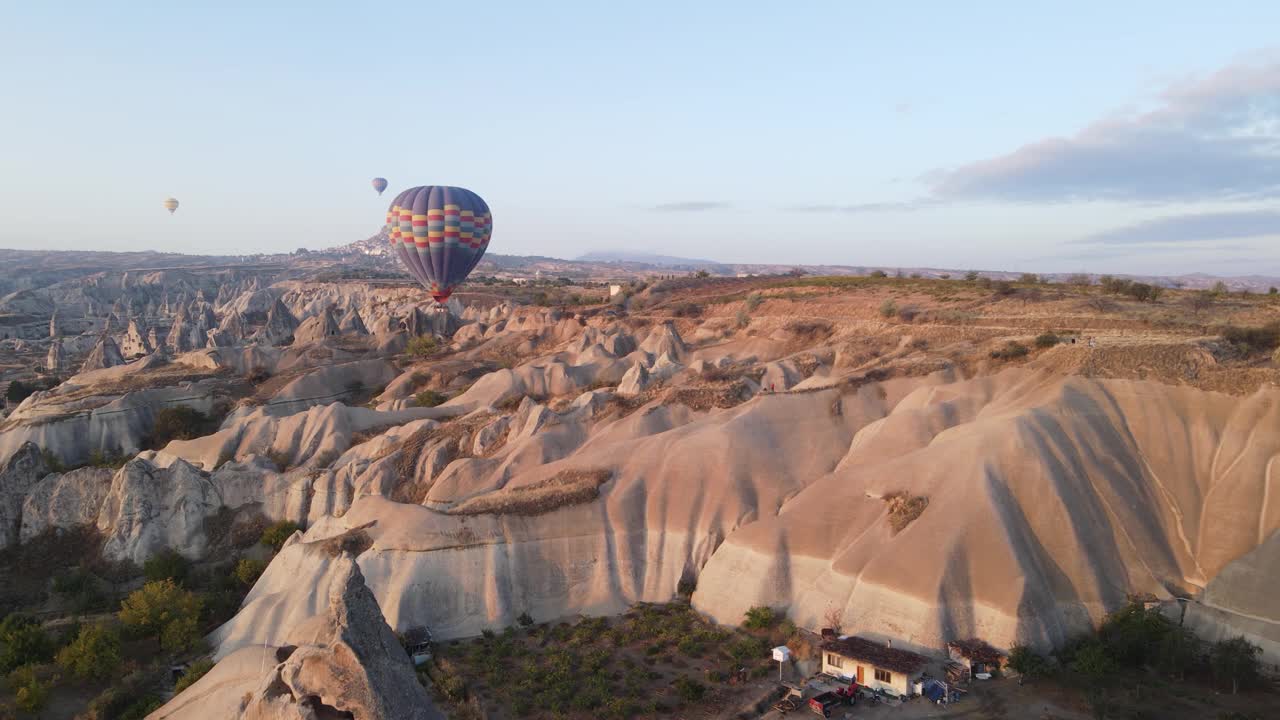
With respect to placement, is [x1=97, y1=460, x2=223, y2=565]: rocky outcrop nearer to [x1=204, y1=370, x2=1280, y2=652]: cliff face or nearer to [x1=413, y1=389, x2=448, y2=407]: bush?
[x1=204, y1=370, x2=1280, y2=652]: cliff face

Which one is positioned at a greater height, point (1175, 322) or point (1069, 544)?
point (1175, 322)

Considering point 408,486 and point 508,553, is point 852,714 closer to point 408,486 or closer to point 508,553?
point 508,553

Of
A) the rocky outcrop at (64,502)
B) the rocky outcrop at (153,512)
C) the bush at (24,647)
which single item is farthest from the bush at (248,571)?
the rocky outcrop at (64,502)

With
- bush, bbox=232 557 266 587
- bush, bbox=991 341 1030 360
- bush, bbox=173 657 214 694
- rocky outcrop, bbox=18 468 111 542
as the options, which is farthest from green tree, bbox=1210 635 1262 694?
rocky outcrop, bbox=18 468 111 542

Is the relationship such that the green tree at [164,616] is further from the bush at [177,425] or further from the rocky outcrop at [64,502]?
the bush at [177,425]

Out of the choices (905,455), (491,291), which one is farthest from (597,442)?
(491,291)

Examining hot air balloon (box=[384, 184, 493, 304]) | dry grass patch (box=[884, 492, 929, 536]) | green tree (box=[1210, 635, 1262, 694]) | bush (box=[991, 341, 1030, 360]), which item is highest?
hot air balloon (box=[384, 184, 493, 304])
